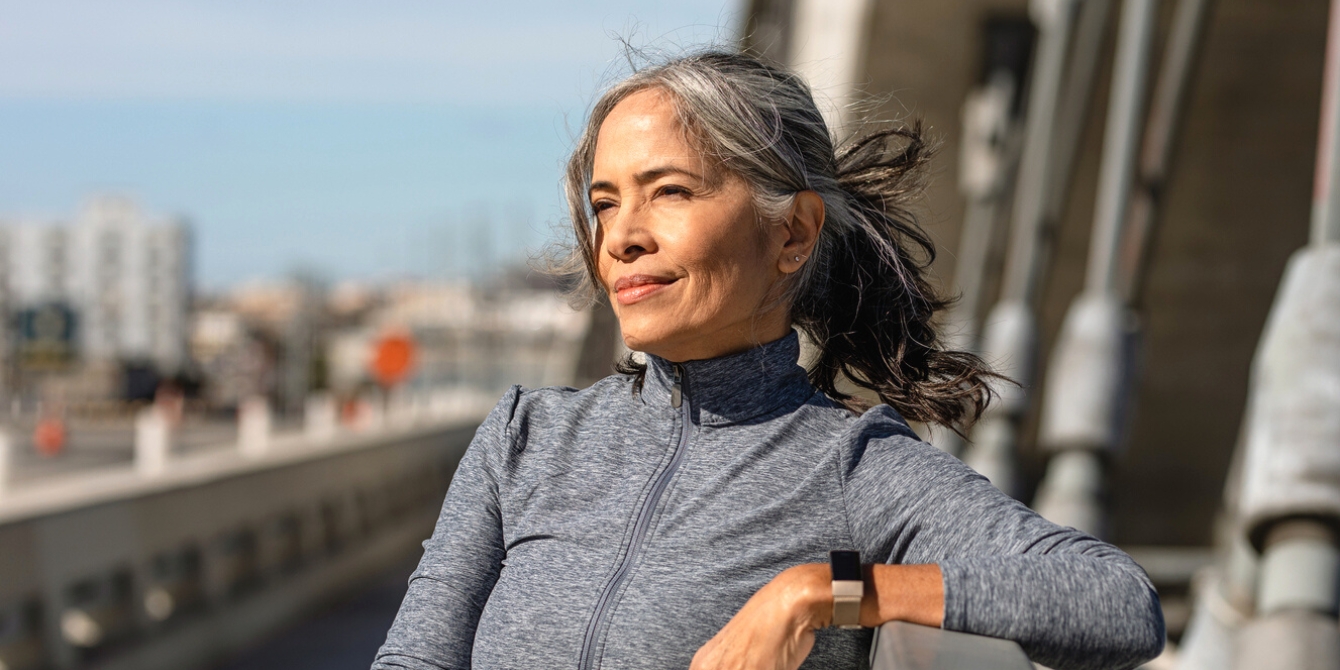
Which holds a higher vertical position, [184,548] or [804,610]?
[804,610]

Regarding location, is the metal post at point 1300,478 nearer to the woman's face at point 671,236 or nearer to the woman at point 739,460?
Answer: the woman at point 739,460

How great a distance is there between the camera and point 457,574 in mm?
2143

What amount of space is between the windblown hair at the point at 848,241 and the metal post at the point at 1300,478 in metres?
4.02

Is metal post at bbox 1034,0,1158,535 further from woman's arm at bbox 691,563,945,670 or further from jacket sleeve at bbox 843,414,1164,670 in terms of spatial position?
woman's arm at bbox 691,563,945,670

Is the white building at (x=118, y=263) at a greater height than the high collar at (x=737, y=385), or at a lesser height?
lesser

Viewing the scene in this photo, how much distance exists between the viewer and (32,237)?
4587 inches

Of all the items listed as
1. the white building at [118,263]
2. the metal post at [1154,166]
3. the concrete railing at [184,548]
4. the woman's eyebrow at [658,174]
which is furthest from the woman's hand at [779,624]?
the white building at [118,263]

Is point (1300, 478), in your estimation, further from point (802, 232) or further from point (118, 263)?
point (118, 263)

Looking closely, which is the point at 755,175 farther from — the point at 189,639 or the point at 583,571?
the point at 189,639

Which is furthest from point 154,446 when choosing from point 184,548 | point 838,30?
point 838,30

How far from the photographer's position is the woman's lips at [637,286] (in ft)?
7.13

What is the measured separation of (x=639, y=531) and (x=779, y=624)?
10.2 inches

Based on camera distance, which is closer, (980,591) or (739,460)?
(980,591)

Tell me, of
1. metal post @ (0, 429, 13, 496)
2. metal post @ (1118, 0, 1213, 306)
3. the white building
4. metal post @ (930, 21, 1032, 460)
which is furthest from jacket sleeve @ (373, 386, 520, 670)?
the white building
